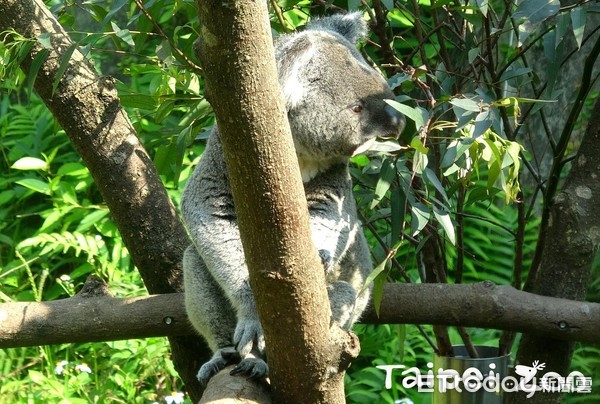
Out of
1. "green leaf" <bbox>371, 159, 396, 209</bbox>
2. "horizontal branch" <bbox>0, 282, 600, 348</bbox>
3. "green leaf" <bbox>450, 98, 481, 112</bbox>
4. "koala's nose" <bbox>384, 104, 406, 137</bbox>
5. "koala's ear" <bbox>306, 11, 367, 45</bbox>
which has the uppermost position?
"koala's ear" <bbox>306, 11, 367, 45</bbox>

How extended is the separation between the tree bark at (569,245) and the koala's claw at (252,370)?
1.31 m

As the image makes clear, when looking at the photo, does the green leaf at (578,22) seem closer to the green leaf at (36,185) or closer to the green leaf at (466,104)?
the green leaf at (466,104)

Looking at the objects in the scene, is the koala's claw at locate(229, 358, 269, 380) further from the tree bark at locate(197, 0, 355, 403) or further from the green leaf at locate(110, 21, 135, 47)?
the green leaf at locate(110, 21, 135, 47)

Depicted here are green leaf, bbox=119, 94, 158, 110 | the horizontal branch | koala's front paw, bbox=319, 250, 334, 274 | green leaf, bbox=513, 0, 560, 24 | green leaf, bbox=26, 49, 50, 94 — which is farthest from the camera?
green leaf, bbox=119, 94, 158, 110

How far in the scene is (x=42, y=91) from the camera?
2596 mm

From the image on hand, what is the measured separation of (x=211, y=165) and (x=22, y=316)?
0.78 metres

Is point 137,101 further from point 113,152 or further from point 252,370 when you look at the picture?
point 252,370

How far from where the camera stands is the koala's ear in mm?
2578

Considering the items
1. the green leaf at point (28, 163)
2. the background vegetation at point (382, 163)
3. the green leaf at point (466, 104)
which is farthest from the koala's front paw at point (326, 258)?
the green leaf at point (28, 163)

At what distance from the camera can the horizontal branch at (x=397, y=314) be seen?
2537 mm

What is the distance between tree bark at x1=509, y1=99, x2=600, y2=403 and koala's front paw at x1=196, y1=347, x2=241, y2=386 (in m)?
1.20

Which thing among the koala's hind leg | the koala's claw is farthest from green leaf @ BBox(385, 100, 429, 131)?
the koala's hind leg

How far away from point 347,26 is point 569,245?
1089mm

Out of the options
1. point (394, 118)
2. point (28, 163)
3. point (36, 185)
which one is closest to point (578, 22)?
point (394, 118)
